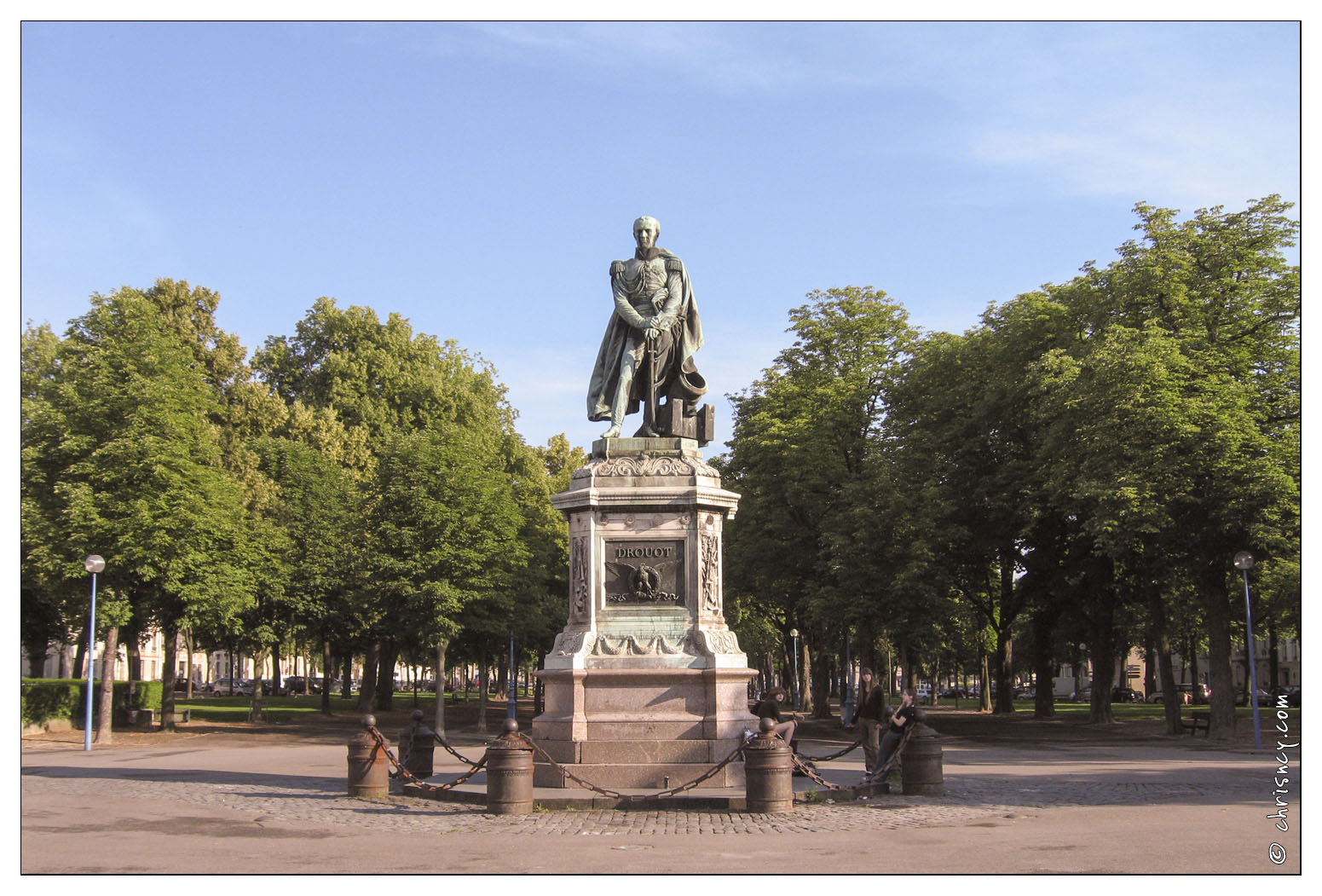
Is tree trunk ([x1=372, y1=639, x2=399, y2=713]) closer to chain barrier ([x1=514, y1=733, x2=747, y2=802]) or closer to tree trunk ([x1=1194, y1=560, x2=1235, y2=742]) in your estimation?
tree trunk ([x1=1194, y1=560, x2=1235, y2=742])

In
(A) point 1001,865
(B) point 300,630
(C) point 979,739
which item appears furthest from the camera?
(B) point 300,630

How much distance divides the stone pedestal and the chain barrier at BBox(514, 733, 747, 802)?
0.26 metres

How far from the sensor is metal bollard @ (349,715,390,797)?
17.6 metres

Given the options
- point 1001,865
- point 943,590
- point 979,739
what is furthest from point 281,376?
point 1001,865

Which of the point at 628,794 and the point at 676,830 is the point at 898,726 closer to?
the point at 628,794

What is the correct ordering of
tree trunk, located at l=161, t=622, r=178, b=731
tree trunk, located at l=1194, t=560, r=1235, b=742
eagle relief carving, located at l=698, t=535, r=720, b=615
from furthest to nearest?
tree trunk, located at l=161, t=622, r=178, b=731 → tree trunk, located at l=1194, t=560, r=1235, b=742 → eagle relief carving, located at l=698, t=535, r=720, b=615

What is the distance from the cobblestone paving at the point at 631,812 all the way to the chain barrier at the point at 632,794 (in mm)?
206

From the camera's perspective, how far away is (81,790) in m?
19.5

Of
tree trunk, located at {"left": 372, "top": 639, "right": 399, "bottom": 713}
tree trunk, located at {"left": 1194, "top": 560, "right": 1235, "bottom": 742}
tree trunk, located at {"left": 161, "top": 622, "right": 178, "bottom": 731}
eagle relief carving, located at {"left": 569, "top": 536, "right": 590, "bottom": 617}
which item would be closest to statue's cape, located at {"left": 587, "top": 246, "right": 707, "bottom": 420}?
eagle relief carving, located at {"left": 569, "top": 536, "right": 590, "bottom": 617}

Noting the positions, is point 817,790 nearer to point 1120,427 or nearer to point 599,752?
point 599,752

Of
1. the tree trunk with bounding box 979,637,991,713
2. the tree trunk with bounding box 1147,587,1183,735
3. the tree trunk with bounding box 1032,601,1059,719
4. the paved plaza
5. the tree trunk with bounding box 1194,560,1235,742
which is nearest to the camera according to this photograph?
the paved plaza

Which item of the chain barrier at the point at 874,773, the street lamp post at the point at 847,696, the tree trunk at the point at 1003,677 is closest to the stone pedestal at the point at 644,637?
the chain barrier at the point at 874,773

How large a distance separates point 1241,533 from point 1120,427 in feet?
12.0

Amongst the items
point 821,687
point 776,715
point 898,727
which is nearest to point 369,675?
point 821,687
